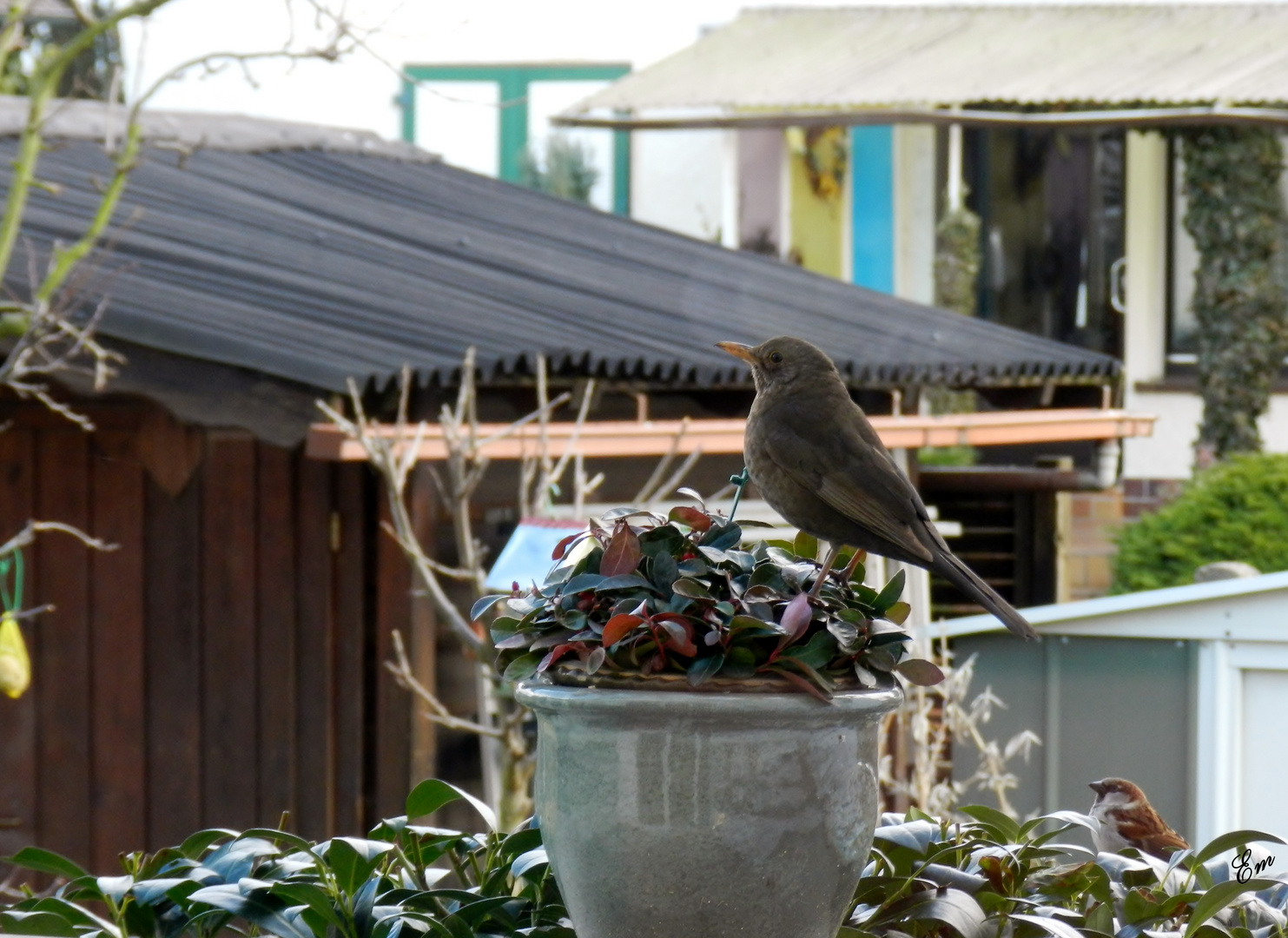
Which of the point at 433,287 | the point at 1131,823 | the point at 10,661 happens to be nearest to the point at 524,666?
the point at 1131,823

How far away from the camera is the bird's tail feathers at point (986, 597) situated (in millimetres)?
2740

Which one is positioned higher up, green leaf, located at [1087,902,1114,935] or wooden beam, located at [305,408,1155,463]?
wooden beam, located at [305,408,1155,463]

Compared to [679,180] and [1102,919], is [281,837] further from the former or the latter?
[679,180]

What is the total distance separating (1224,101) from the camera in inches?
446

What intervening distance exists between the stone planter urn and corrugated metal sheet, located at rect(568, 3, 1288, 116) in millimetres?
9945

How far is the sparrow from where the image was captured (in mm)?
3578

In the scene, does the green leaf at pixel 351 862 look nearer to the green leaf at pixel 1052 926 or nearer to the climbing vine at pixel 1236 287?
the green leaf at pixel 1052 926

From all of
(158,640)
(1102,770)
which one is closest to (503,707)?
(158,640)

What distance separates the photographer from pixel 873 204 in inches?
545

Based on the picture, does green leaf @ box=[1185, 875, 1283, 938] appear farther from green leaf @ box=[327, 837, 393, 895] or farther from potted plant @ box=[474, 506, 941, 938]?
green leaf @ box=[327, 837, 393, 895]

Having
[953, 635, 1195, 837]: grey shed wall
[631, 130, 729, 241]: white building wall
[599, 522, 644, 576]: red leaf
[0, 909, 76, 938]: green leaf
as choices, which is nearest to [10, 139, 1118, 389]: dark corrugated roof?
[953, 635, 1195, 837]: grey shed wall

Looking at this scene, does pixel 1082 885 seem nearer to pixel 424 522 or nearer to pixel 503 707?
pixel 503 707

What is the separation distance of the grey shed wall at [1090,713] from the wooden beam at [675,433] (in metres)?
0.81

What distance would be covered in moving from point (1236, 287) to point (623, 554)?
10.2 meters
